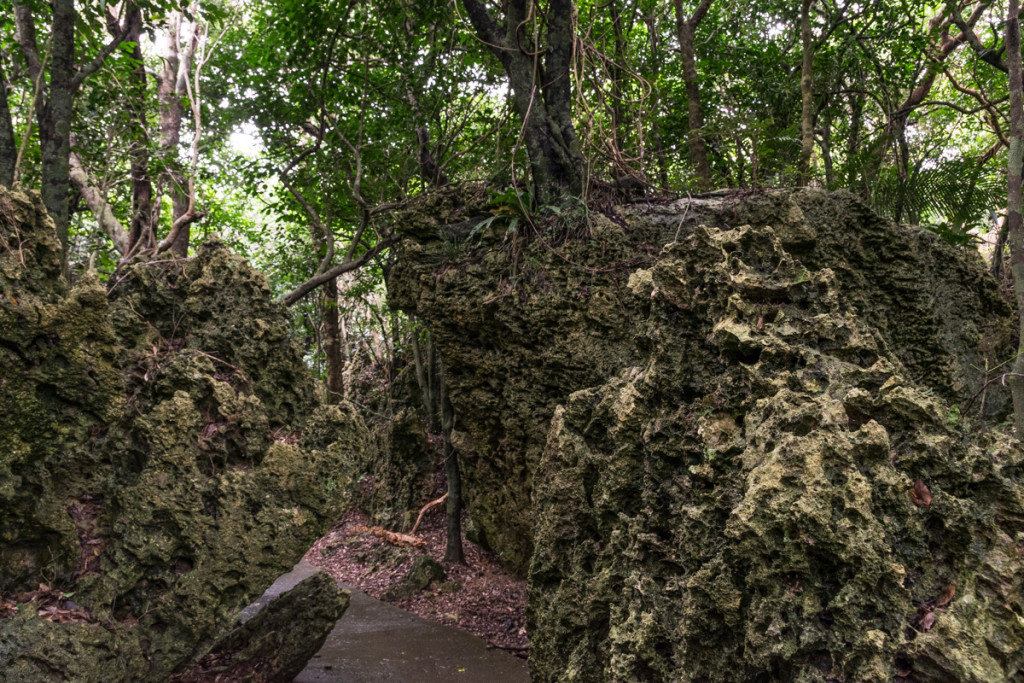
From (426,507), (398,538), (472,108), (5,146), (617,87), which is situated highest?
(472,108)

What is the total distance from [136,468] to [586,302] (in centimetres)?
330

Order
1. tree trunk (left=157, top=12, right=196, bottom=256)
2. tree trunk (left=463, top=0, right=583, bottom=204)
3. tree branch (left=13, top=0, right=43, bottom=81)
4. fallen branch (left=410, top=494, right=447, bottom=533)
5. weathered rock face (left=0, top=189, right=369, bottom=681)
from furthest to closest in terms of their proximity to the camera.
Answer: tree trunk (left=157, top=12, right=196, bottom=256), fallen branch (left=410, top=494, right=447, bottom=533), tree trunk (left=463, top=0, right=583, bottom=204), tree branch (left=13, top=0, right=43, bottom=81), weathered rock face (left=0, top=189, right=369, bottom=681)

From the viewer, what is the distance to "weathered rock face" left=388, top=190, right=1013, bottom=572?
4.93m

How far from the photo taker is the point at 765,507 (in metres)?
1.95

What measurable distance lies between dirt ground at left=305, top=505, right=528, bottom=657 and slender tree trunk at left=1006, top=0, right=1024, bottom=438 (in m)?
4.08

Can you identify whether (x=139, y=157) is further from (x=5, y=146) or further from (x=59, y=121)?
(x=5, y=146)

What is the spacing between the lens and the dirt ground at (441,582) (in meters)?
6.56

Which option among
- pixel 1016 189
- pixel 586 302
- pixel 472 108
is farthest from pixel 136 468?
pixel 472 108

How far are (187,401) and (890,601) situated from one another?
3658 millimetres

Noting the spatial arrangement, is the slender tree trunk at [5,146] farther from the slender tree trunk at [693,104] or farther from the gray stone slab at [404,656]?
the slender tree trunk at [693,104]

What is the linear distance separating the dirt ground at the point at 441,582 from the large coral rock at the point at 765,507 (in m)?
3.66

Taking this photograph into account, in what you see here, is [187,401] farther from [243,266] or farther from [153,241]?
[153,241]

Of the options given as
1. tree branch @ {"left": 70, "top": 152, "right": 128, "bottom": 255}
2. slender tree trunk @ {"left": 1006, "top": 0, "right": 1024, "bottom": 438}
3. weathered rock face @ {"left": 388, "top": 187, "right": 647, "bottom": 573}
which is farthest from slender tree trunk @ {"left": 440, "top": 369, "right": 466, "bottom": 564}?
slender tree trunk @ {"left": 1006, "top": 0, "right": 1024, "bottom": 438}

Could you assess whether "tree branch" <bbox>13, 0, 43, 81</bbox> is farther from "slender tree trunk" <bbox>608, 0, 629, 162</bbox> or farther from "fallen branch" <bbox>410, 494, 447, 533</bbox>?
"fallen branch" <bbox>410, 494, 447, 533</bbox>
